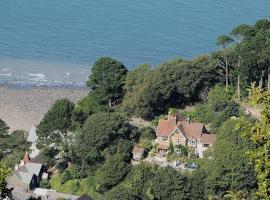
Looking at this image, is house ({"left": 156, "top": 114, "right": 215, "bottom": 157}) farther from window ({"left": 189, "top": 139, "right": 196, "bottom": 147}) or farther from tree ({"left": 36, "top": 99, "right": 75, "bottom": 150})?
tree ({"left": 36, "top": 99, "right": 75, "bottom": 150})

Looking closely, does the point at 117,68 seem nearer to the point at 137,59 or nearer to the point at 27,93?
the point at 27,93

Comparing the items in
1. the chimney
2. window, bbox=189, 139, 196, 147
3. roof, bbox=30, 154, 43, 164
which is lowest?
roof, bbox=30, 154, 43, 164

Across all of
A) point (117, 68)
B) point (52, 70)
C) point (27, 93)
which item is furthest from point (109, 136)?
point (52, 70)

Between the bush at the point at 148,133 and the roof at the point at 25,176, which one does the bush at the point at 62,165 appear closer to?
the roof at the point at 25,176

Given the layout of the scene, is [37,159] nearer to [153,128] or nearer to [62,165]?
[62,165]

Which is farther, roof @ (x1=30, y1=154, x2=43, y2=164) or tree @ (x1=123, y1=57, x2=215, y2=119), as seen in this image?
tree @ (x1=123, y1=57, x2=215, y2=119)

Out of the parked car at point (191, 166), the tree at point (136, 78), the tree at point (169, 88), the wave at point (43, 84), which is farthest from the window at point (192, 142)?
the wave at point (43, 84)

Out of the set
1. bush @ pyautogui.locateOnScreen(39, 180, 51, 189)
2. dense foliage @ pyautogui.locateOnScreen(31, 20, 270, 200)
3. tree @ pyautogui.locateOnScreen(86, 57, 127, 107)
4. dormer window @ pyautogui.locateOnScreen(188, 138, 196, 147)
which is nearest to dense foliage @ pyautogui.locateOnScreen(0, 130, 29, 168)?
dense foliage @ pyautogui.locateOnScreen(31, 20, 270, 200)
